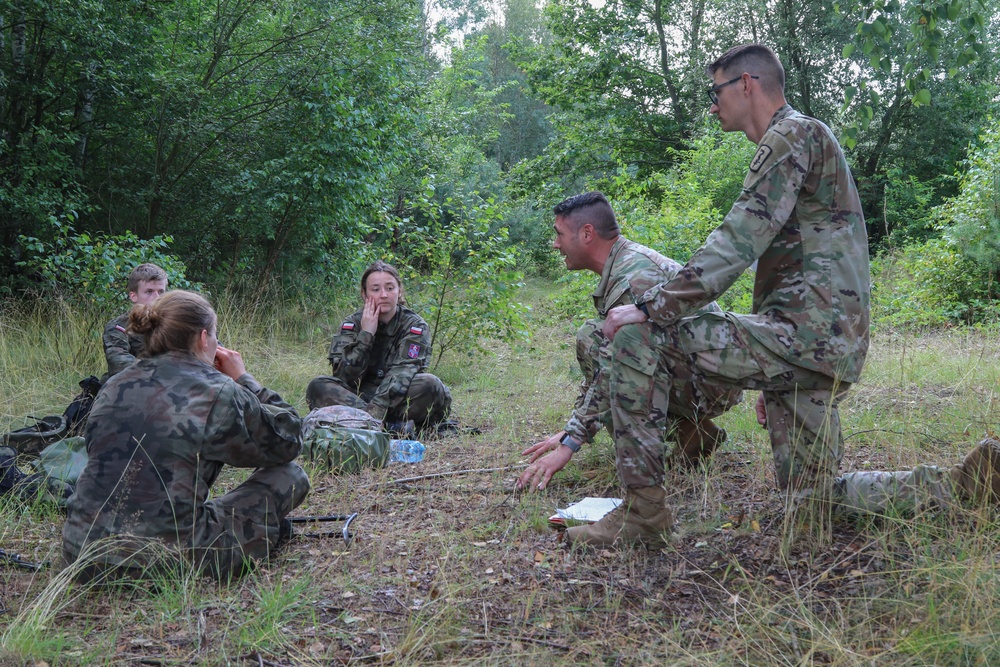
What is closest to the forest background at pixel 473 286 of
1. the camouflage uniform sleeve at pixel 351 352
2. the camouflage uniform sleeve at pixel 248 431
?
the camouflage uniform sleeve at pixel 248 431

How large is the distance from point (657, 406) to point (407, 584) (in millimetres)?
1221

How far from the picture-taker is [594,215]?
420 centimetres

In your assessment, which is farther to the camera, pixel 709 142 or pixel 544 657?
pixel 709 142

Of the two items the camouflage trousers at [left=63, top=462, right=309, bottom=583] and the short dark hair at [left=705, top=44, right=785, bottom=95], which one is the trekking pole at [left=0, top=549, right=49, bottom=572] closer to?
the camouflage trousers at [left=63, top=462, right=309, bottom=583]

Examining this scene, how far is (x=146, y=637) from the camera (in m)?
2.62

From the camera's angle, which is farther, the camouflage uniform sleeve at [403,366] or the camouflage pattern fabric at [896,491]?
the camouflage uniform sleeve at [403,366]

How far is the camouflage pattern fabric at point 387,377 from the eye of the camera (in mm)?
5762

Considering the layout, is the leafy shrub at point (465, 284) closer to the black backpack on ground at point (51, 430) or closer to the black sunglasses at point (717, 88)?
the black backpack on ground at point (51, 430)

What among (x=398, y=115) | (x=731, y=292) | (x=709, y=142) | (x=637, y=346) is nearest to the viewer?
(x=637, y=346)

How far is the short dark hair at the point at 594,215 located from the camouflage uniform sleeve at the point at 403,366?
83.3 inches

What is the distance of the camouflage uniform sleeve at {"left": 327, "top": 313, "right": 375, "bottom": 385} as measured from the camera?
5965mm

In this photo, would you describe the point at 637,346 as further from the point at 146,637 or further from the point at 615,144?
the point at 615,144

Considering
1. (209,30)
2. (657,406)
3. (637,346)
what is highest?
(209,30)

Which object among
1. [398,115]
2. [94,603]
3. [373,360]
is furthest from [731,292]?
[94,603]
